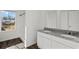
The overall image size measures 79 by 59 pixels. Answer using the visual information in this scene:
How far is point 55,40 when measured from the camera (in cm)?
95

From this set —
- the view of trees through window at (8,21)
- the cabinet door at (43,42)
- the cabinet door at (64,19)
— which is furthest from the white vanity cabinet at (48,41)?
the view of trees through window at (8,21)

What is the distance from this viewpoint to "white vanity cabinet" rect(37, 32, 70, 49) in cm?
95

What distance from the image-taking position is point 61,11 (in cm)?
94

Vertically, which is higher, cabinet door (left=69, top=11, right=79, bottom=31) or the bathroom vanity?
cabinet door (left=69, top=11, right=79, bottom=31)

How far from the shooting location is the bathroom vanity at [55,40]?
91 cm

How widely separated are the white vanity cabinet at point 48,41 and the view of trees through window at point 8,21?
237mm

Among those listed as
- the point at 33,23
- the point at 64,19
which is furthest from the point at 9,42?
the point at 64,19

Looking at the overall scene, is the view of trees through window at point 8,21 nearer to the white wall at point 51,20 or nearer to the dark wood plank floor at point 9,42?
the dark wood plank floor at point 9,42

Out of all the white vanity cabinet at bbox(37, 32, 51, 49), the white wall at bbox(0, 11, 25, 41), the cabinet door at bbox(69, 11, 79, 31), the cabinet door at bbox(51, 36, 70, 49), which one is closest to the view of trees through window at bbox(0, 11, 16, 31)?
the white wall at bbox(0, 11, 25, 41)

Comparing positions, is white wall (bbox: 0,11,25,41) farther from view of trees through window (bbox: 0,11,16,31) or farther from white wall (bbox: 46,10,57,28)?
white wall (bbox: 46,10,57,28)

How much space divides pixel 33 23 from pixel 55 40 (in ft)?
0.77

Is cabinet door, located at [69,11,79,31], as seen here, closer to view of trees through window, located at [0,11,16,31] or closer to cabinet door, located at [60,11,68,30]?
cabinet door, located at [60,11,68,30]

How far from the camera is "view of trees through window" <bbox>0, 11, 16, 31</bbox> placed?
92 centimetres
